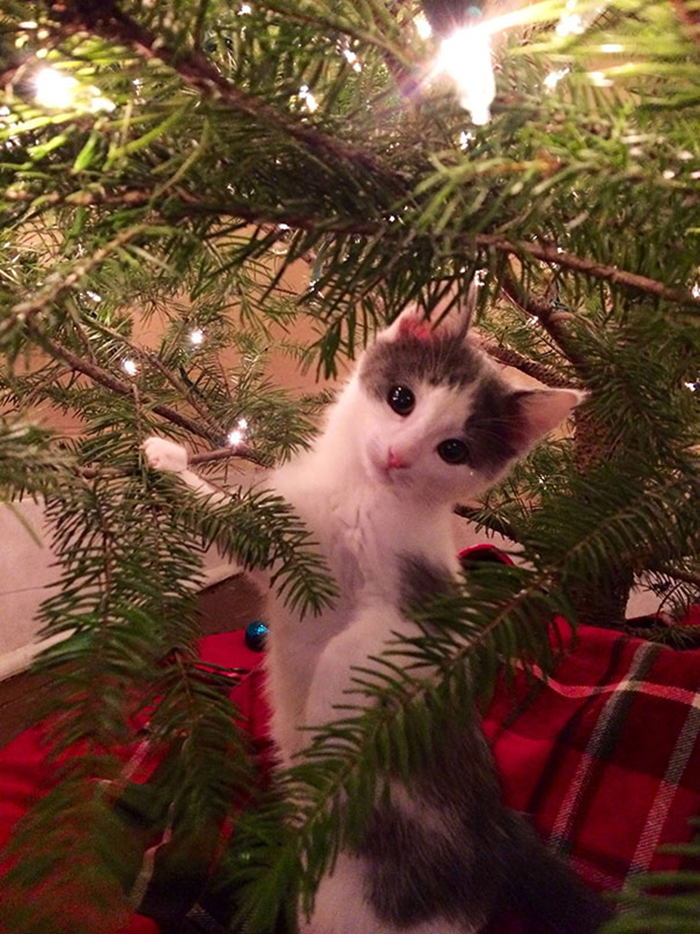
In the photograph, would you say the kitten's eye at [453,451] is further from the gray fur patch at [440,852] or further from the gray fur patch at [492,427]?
the gray fur patch at [440,852]

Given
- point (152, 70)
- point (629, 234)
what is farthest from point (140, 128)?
point (629, 234)

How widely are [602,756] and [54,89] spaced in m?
0.83

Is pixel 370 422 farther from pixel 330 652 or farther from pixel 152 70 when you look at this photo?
pixel 152 70

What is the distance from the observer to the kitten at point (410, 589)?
558 millimetres

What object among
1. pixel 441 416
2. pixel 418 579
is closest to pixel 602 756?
pixel 418 579

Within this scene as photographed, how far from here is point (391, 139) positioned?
13.9 inches

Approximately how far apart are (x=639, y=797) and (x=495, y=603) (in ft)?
1.78

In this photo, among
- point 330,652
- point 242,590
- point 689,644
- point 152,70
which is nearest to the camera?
point 152,70

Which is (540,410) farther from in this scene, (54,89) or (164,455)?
(54,89)

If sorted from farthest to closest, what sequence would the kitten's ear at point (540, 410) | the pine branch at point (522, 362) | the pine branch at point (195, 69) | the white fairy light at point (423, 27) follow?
the pine branch at point (522, 362) < the kitten's ear at point (540, 410) < the white fairy light at point (423, 27) < the pine branch at point (195, 69)

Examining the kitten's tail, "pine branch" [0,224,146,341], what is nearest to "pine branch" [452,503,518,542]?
the kitten's tail

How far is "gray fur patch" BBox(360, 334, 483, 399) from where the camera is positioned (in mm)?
684

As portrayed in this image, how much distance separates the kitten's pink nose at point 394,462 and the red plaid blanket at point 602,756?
28 cm

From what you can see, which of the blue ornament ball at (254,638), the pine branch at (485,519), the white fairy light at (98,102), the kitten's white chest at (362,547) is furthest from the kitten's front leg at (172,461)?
the blue ornament ball at (254,638)
